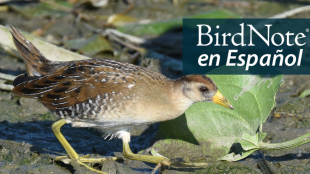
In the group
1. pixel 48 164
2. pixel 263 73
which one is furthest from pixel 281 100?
pixel 48 164

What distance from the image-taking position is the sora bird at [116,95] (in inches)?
181

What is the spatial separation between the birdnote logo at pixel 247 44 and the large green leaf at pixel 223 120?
195cm

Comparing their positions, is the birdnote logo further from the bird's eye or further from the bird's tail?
the bird's tail

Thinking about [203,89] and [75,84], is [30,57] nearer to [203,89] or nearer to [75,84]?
[75,84]

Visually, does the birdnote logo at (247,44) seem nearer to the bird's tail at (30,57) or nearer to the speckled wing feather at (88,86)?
the speckled wing feather at (88,86)

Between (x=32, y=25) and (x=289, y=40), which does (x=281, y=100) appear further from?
(x=32, y=25)

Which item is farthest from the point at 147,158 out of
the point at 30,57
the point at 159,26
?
the point at 159,26

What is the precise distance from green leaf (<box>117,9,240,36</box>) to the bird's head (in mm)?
3948

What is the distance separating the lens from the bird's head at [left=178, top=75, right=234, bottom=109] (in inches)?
→ 183

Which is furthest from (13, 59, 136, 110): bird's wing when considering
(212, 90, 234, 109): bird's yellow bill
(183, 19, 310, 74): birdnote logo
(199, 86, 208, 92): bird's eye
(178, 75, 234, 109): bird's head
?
(183, 19, 310, 74): birdnote logo

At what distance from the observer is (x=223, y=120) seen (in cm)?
511

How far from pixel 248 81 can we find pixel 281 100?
55.0 inches

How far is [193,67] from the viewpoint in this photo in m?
7.33

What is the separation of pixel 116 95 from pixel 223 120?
1.41 meters
